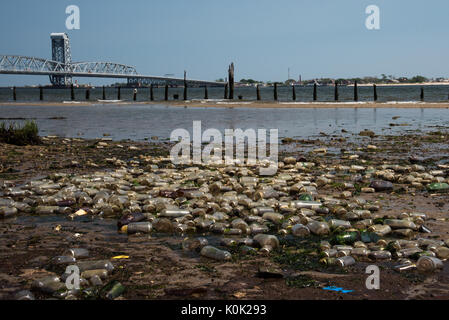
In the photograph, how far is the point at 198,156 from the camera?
9.72 m

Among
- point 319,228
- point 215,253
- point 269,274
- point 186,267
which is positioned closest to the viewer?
point 269,274

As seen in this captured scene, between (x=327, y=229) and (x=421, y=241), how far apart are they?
32.1 inches

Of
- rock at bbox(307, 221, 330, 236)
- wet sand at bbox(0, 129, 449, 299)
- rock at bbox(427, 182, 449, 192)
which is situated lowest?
wet sand at bbox(0, 129, 449, 299)

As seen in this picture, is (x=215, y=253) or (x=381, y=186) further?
(x=381, y=186)

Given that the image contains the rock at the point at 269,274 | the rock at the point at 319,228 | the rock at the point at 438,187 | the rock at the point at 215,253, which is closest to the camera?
the rock at the point at 269,274

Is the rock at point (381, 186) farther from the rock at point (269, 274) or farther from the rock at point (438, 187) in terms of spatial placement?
the rock at point (269, 274)

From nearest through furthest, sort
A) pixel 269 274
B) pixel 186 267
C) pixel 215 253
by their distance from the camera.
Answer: pixel 269 274 → pixel 186 267 → pixel 215 253

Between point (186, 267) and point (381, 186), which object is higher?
point (381, 186)

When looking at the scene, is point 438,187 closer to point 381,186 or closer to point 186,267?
point 381,186

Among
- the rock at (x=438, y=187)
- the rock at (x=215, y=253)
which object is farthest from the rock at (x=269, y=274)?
the rock at (x=438, y=187)

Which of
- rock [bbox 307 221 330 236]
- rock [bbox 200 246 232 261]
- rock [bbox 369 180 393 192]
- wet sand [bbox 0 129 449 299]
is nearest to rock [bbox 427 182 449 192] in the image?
wet sand [bbox 0 129 449 299]

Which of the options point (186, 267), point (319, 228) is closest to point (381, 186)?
point (319, 228)

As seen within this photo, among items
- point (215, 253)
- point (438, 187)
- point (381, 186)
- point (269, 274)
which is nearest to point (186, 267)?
point (215, 253)

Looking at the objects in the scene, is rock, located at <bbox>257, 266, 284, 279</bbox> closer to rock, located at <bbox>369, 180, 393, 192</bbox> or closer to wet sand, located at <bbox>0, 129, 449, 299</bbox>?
wet sand, located at <bbox>0, 129, 449, 299</bbox>
